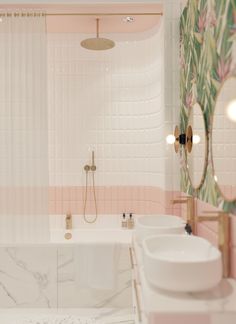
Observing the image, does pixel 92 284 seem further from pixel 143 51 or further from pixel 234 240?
pixel 143 51

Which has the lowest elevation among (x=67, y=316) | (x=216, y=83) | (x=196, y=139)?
(x=67, y=316)

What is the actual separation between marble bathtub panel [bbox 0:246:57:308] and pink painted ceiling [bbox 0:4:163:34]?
7.08 feet

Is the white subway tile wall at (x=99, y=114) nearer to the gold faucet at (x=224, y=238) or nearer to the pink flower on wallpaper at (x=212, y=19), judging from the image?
the pink flower on wallpaper at (x=212, y=19)

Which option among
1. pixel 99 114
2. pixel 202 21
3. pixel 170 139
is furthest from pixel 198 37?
pixel 99 114

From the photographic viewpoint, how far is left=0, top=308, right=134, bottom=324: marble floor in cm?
300

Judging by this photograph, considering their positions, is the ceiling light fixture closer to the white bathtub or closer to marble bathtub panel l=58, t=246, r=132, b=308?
the white bathtub

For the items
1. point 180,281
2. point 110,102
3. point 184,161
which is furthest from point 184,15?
point 180,281

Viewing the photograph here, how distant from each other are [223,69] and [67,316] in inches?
97.6

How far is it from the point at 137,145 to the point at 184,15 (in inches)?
65.7

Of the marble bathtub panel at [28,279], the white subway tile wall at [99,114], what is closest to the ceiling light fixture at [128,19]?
the white subway tile wall at [99,114]

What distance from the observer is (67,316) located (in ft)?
10.2

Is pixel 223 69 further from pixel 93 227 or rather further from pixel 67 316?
pixel 93 227

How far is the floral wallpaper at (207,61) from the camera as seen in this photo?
Result: 1609 millimetres

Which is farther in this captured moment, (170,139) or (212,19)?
(170,139)
